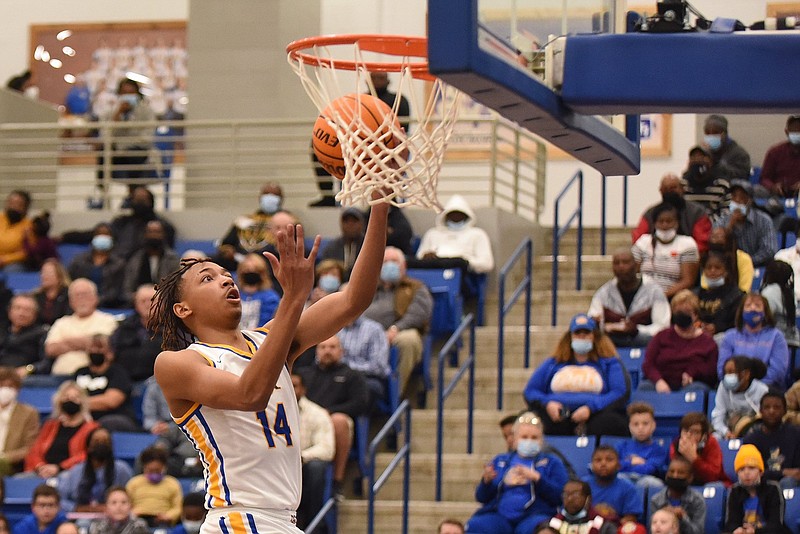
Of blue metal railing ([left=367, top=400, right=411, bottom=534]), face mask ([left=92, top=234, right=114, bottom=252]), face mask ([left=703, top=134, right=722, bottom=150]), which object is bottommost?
blue metal railing ([left=367, top=400, right=411, bottom=534])

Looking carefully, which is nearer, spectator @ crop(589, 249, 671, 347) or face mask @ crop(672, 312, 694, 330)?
face mask @ crop(672, 312, 694, 330)

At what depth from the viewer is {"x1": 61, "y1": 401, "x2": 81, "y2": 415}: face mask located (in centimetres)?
1088

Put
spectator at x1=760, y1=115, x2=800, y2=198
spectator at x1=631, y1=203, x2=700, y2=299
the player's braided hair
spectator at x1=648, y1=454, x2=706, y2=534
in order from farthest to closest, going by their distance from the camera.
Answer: spectator at x1=760, y1=115, x2=800, y2=198 → spectator at x1=631, y1=203, x2=700, y2=299 → spectator at x1=648, y1=454, x2=706, y2=534 → the player's braided hair

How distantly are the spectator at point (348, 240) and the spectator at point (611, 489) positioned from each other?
12.1ft

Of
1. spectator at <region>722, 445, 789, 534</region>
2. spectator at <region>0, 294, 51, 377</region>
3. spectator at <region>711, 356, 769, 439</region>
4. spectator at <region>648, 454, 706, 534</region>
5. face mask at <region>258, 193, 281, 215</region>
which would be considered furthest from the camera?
face mask at <region>258, 193, 281, 215</region>

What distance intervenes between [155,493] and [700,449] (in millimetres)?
3654

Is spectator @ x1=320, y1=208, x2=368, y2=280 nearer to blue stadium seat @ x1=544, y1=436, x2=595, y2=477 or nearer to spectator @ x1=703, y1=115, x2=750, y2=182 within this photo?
blue stadium seat @ x1=544, y1=436, x2=595, y2=477

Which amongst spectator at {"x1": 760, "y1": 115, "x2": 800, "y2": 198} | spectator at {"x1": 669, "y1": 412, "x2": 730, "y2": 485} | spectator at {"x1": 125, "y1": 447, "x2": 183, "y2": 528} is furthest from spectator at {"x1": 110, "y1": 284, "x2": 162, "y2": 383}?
spectator at {"x1": 760, "y1": 115, "x2": 800, "y2": 198}

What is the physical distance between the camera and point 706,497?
29.8 ft

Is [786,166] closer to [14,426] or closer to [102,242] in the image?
[102,242]

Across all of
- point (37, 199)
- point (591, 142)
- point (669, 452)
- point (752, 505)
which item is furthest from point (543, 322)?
point (591, 142)

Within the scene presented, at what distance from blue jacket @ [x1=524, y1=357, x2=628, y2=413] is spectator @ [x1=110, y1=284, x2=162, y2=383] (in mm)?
3129

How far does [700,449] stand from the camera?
9.24 m

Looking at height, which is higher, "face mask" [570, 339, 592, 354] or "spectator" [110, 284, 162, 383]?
"face mask" [570, 339, 592, 354]
